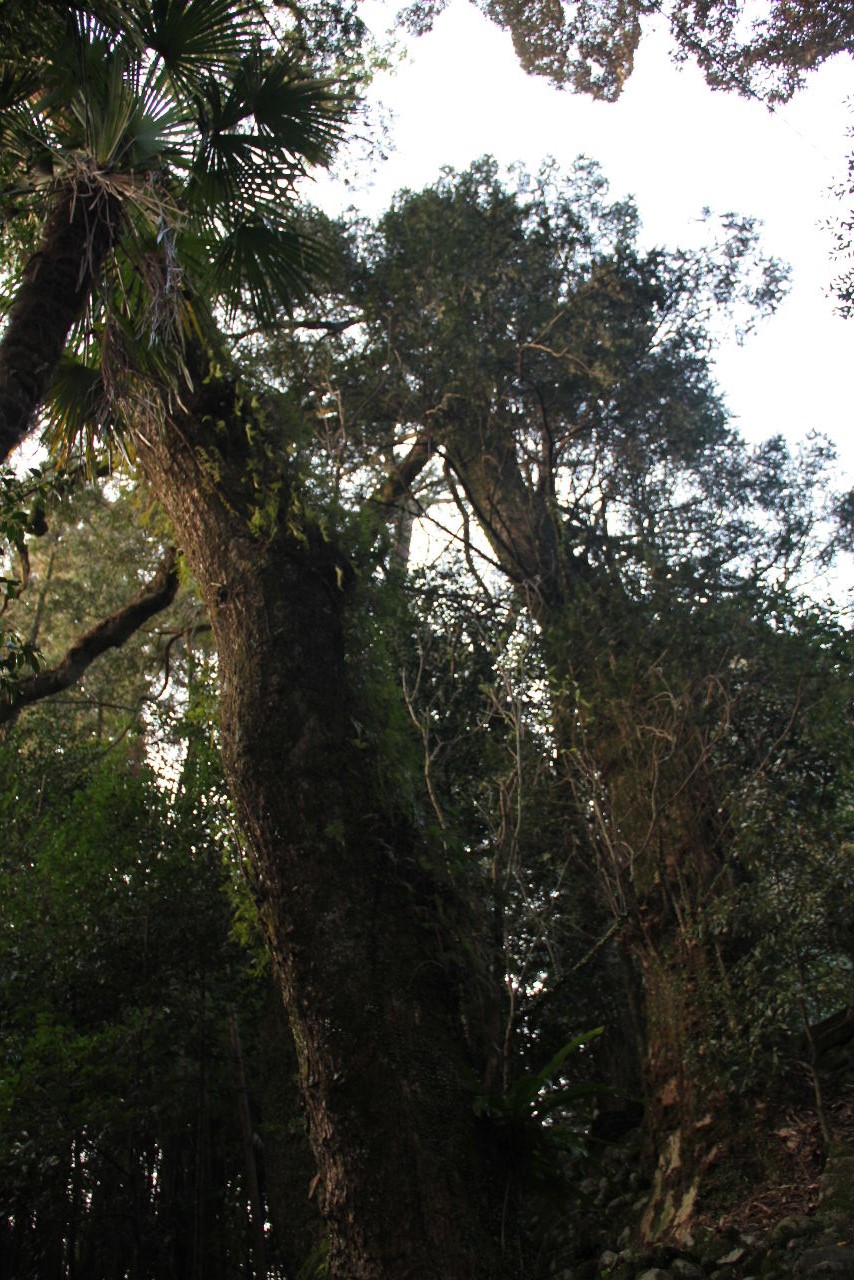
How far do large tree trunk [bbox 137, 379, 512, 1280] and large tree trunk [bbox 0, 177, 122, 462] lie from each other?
1.20 meters

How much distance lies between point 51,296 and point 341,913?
8.24 feet

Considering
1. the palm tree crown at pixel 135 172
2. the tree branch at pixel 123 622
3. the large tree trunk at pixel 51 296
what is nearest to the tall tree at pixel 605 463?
the tree branch at pixel 123 622

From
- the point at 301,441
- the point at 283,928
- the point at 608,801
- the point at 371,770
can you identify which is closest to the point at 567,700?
the point at 608,801

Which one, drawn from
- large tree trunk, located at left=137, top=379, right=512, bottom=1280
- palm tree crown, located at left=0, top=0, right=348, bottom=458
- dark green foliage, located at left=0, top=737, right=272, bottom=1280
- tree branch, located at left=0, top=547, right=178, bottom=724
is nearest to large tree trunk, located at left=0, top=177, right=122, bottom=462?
palm tree crown, located at left=0, top=0, right=348, bottom=458

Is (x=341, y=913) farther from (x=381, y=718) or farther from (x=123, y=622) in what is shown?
(x=123, y=622)

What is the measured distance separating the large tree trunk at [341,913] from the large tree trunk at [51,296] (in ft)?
3.93

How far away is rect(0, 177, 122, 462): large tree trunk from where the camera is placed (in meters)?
3.34

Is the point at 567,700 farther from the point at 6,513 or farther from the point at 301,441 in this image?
the point at 6,513

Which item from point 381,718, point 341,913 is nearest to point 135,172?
point 381,718

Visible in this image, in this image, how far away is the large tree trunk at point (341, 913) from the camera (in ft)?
10.00

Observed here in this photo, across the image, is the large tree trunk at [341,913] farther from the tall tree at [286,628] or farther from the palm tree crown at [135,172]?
the palm tree crown at [135,172]

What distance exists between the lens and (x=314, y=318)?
31.4 feet

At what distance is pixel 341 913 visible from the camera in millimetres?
3557

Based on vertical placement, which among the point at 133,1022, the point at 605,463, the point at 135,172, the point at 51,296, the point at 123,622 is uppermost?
the point at 605,463
